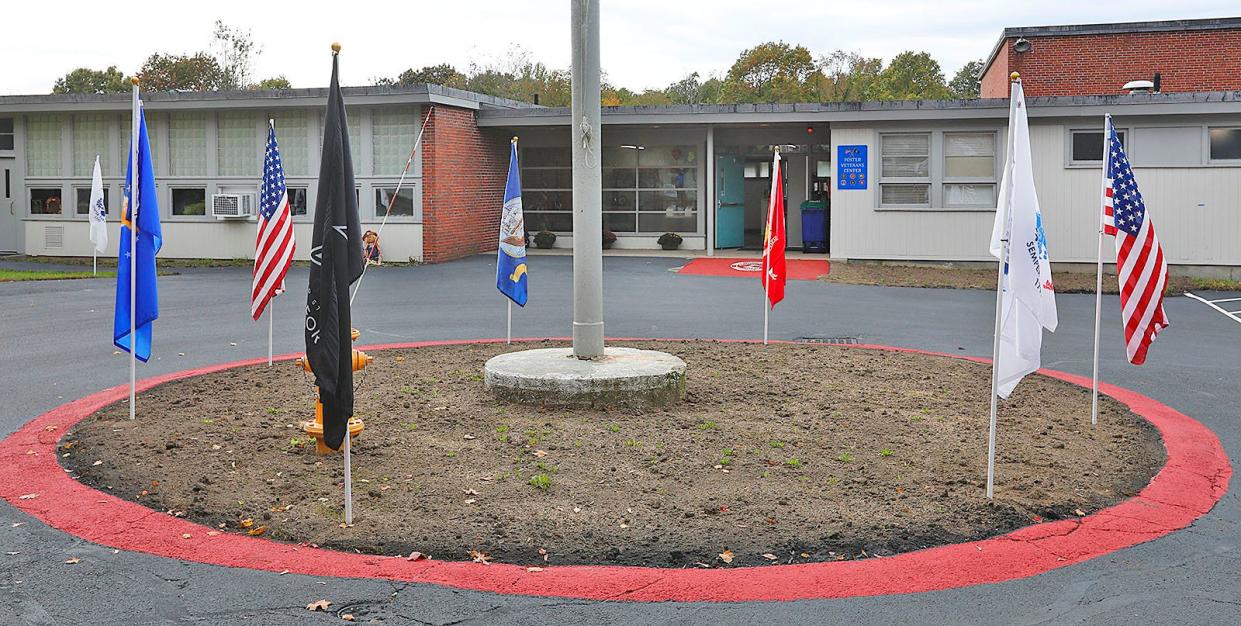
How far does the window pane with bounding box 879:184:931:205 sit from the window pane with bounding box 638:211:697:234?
6.04 meters

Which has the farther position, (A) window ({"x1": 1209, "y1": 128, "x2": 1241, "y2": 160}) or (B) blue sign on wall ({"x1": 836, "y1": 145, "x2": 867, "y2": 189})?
(B) blue sign on wall ({"x1": 836, "y1": 145, "x2": 867, "y2": 189})

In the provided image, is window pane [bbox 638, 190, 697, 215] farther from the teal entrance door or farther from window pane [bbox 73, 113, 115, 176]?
window pane [bbox 73, 113, 115, 176]

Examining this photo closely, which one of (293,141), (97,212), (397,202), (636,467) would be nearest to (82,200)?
(97,212)

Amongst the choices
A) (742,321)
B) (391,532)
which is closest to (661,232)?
(742,321)

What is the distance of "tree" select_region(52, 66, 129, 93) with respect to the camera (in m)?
66.1

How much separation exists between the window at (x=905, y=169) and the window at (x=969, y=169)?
381 mm

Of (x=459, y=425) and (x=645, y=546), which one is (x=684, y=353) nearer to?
(x=459, y=425)

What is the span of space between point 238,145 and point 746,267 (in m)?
11.8

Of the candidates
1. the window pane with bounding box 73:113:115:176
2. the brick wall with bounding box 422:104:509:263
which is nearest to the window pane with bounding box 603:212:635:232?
the brick wall with bounding box 422:104:509:263

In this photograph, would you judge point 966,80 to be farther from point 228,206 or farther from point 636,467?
point 636,467

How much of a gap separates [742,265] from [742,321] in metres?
9.35

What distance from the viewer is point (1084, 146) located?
23125mm

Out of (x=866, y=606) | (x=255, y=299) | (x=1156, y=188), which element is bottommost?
(x=866, y=606)

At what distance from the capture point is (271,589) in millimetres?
5113
